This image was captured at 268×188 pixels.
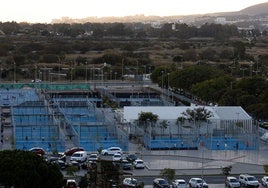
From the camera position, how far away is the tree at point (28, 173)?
9391mm

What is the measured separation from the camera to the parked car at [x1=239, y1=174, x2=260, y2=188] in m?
11.8

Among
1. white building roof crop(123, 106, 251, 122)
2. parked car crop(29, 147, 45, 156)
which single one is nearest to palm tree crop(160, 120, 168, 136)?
white building roof crop(123, 106, 251, 122)

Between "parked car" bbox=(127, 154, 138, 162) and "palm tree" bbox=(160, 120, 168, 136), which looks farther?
"palm tree" bbox=(160, 120, 168, 136)

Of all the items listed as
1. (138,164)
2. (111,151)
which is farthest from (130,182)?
(111,151)

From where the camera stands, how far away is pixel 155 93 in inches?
1016

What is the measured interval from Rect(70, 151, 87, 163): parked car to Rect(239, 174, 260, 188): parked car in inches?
130

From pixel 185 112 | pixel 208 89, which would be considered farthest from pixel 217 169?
pixel 208 89

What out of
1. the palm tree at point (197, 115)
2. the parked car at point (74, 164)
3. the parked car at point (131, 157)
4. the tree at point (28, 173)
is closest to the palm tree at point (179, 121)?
the palm tree at point (197, 115)

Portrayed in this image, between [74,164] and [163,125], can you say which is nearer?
[74,164]

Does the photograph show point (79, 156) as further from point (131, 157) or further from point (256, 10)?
point (256, 10)

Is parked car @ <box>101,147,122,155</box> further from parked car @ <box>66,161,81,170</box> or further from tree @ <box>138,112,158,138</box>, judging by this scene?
tree @ <box>138,112,158,138</box>

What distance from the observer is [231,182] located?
1173cm

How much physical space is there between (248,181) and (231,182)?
1.02 feet

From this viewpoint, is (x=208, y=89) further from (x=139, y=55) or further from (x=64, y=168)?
(x=139, y=55)
